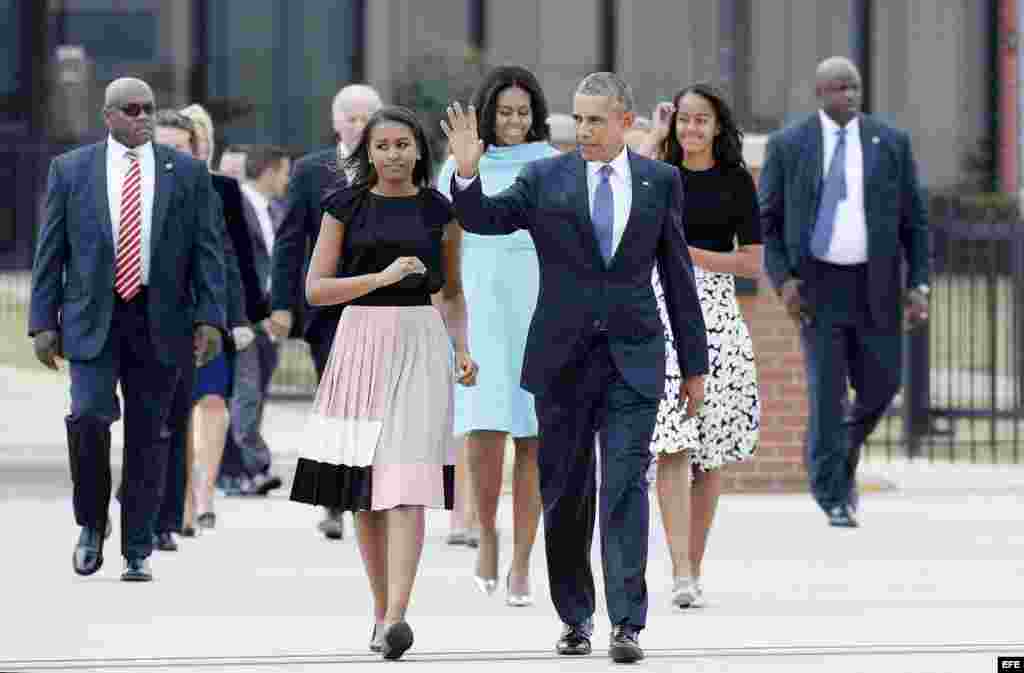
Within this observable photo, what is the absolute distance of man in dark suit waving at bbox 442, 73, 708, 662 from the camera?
8906 mm

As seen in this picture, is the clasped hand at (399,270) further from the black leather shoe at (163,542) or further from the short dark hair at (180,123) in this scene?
the short dark hair at (180,123)

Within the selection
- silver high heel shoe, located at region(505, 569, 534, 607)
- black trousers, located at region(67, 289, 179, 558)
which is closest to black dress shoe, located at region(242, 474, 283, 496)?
black trousers, located at region(67, 289, 179, 558)

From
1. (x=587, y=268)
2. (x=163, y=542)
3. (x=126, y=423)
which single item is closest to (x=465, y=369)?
(x=587, y=268)

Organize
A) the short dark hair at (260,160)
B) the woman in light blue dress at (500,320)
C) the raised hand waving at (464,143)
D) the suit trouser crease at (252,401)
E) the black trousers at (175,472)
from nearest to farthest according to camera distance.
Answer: the raised hand waving at (464,143)
the woman in light blue dress at (500,320)
the black trousers at (175,472)
the short dark hair at (260,160)
the suit trouser crease at (252,401)

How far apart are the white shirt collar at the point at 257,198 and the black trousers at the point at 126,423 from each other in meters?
3.58

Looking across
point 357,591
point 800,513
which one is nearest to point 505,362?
point 357,591

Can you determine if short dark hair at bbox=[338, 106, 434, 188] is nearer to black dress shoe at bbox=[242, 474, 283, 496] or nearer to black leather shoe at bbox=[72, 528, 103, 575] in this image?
black leather shoe at bbox=[72, 528, 103, 575]

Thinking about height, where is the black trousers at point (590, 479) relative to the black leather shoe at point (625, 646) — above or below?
above

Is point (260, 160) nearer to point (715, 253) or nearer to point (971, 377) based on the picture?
point (715, 253)

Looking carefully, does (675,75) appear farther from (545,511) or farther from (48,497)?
(545,511)

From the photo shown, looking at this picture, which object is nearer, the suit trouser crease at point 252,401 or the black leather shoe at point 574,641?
the black leather shoe at point 574,641

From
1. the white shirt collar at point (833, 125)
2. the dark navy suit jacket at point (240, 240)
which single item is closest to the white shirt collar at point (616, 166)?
the dark navy suit jacket at point (240, 240)

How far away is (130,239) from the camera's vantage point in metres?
11.0

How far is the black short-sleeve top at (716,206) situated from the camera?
10.8m
